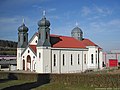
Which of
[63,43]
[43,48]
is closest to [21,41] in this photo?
[63,43]

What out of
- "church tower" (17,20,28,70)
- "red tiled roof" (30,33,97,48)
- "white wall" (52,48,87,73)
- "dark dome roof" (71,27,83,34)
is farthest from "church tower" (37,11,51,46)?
"dark dome roof" (71,27,83,34)

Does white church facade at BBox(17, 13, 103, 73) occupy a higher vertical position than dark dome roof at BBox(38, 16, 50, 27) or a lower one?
lower

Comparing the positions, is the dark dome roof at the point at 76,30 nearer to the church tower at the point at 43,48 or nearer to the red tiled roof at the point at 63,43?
the red tiled roof at the point at 63,43

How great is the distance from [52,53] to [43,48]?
2730mm

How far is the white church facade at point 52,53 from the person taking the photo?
46.7 metres

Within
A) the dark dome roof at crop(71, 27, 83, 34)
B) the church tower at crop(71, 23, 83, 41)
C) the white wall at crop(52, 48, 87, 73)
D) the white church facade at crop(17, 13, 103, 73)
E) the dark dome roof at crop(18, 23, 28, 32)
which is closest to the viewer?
the white church facade at crop(17, 13, 103, 73)

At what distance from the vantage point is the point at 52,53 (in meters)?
47.7

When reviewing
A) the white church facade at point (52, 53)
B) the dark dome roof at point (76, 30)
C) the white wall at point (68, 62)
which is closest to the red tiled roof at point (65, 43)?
the white church facade at point (52, 53)

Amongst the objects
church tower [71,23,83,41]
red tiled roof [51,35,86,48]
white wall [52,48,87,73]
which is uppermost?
church tower [71,23,83,41]

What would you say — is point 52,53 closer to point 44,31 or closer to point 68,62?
point 44,31

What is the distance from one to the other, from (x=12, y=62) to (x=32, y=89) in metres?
40.1

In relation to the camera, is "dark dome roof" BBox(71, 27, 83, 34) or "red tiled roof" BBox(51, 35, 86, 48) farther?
"dark dome roof" BBox(71, 27, 83, 34)

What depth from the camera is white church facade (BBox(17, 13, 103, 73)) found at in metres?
46.7

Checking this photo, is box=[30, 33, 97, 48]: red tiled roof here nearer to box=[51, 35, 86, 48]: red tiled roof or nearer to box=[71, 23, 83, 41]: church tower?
box=[51, 35, 86, 48]: red tiled roof
